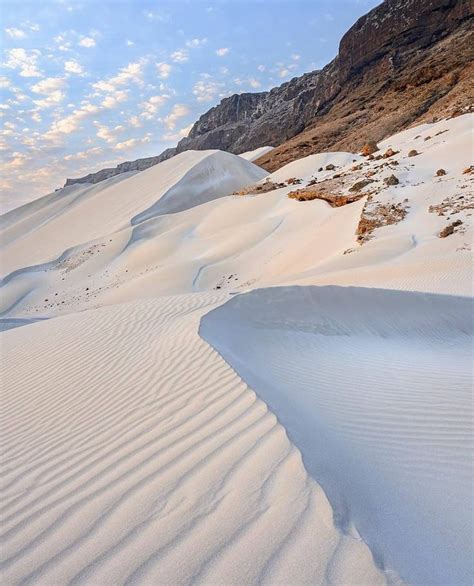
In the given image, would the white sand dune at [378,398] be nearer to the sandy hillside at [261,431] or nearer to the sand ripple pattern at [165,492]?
the sandy hillside at [261,431]

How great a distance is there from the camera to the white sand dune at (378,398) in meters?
1.82

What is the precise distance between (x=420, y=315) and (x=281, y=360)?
142 inches

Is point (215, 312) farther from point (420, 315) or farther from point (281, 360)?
point (420, 315)

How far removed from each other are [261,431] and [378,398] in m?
1.42

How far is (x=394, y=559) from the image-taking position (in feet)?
5.24

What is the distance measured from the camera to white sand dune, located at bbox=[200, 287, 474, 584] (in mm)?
1817

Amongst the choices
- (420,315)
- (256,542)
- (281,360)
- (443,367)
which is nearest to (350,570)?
(256,542)

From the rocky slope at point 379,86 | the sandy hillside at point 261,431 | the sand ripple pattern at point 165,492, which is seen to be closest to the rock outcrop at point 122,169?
the rocky slope at point 379,86

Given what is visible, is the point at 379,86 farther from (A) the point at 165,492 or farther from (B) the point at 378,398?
(A) the point at 165,492

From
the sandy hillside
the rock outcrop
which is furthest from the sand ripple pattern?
the rock outcrop

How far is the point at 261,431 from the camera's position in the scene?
98.8 inches

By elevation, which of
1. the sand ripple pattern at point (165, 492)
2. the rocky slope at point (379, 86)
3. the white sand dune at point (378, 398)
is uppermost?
the rocky slope at point (379, 86)

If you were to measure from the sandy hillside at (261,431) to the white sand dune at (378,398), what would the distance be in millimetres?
14

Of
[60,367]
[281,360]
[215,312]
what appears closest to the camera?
[281,360]
